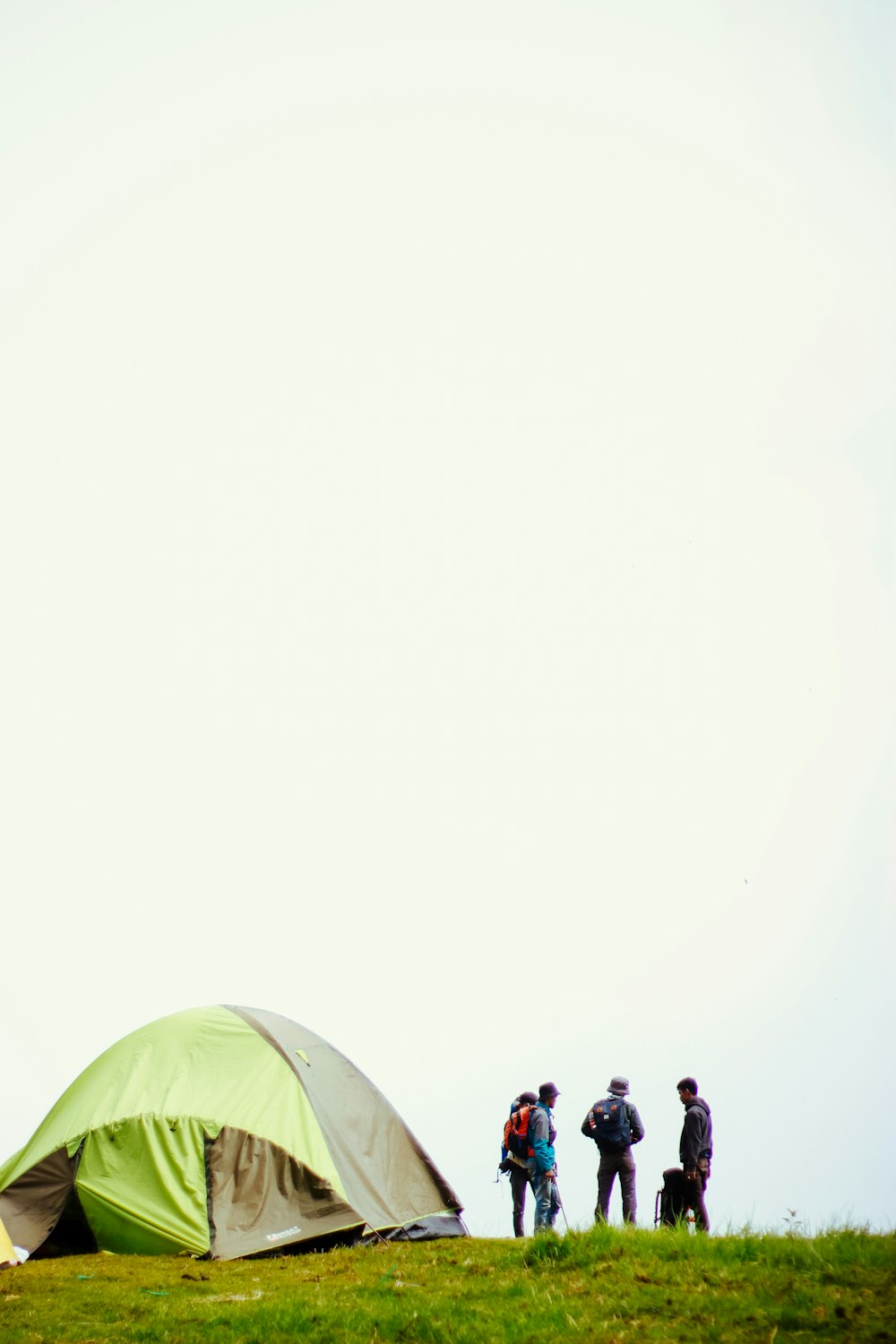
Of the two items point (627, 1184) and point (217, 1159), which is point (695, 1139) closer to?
point (627, 1184)

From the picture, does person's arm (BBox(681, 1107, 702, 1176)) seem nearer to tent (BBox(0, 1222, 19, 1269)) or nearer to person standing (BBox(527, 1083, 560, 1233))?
person standing (BBox(527, 1083, 560, 1233))

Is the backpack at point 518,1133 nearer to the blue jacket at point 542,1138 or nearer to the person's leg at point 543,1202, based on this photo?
the blue jacket at point 542,1138

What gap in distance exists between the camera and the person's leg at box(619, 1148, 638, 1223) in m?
16.0

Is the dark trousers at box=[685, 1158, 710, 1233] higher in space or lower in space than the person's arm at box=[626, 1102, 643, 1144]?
lower

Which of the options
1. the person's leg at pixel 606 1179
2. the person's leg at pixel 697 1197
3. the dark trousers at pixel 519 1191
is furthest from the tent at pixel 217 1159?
the person's leg at pixel 697 1197

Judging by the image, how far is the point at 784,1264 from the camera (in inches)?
353

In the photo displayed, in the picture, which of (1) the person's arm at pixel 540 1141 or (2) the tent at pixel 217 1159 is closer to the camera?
(2) the tent at pixel 217 1159

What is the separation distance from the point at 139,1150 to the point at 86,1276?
3.04 metres

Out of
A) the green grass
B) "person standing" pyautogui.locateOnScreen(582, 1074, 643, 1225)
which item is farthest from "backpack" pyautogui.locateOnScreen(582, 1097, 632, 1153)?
the green grass

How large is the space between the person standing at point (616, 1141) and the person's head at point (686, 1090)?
130cm

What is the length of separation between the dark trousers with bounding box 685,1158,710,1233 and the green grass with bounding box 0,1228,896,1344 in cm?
320

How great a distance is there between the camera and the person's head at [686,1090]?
14906mm

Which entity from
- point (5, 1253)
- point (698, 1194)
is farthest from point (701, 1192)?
point (5, 1253)

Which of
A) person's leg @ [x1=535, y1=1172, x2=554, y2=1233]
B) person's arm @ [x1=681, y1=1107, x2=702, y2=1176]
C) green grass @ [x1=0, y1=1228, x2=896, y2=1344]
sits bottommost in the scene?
green grass @ [x1=0, y1=1228, x2=896, y2=1344]
